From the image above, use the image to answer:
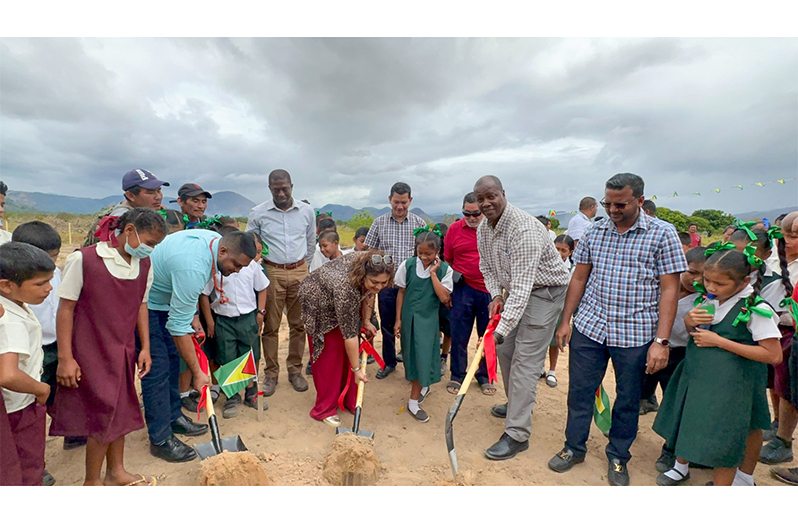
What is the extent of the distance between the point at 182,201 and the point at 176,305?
6.93ft

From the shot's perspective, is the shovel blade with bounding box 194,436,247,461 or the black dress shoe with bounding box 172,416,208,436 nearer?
the shovel blade with bounding box 194,436,247,461

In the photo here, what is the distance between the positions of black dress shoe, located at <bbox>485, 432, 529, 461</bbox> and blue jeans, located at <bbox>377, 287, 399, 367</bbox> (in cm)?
170

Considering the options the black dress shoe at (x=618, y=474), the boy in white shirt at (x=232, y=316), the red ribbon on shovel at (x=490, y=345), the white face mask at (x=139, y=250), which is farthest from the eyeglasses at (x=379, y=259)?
the black dress shoe at (x=618, y=474)

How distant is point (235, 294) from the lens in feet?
12.0

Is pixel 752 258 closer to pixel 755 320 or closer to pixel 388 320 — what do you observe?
pixel 755 320

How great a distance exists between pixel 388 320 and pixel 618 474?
2.67 meters

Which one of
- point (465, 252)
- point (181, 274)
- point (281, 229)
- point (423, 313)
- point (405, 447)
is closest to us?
point (181, 274)

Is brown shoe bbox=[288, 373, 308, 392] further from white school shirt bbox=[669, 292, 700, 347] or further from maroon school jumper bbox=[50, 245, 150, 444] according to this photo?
white school shirt bbox=[669, 292, 700, 347]

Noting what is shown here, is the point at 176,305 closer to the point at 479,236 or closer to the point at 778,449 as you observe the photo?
the point at 479,236

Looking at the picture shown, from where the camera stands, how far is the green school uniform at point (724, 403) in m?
2.41

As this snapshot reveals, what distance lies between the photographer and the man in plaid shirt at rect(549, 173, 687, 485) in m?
2.61

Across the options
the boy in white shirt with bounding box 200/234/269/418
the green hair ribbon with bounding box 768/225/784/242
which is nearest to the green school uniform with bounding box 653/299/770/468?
the green hair ribbon with bounding box 768/225/784/242

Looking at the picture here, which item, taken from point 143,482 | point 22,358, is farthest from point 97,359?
point 143,482

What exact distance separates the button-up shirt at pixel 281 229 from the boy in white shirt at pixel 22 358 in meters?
2.24
